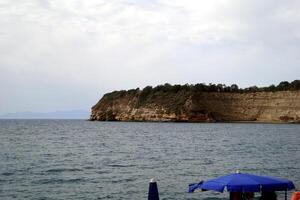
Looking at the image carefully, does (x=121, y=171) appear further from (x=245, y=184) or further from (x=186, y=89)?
(x=186, y=89)

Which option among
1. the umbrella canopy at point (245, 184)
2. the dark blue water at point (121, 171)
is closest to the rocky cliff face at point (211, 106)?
the dark blue water at point (121, 171)

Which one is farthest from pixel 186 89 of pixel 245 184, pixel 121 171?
pixel 245 184

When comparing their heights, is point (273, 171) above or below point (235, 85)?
below

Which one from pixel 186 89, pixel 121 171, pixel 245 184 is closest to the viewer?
pixel 245 184

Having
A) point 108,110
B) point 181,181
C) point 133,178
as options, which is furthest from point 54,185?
point 108,110

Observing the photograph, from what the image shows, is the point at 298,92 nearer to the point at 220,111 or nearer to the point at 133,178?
the point at 220,111

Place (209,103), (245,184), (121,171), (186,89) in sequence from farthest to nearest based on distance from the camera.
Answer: (186,89) → (209,103) → (121,171) → (245,184)

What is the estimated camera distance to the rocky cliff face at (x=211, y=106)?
15250 centimetres

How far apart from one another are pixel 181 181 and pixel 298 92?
12956 cm

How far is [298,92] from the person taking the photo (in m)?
150

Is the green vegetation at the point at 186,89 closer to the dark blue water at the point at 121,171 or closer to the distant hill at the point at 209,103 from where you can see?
the distant hill at the point at 209,103

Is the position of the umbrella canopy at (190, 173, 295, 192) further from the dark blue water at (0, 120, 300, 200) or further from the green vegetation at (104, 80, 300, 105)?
the green vegetation at (104, 80, 300, 105)

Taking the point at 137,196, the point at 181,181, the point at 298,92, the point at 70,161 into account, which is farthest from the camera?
the point at 298,92

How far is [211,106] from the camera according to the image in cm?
15938
